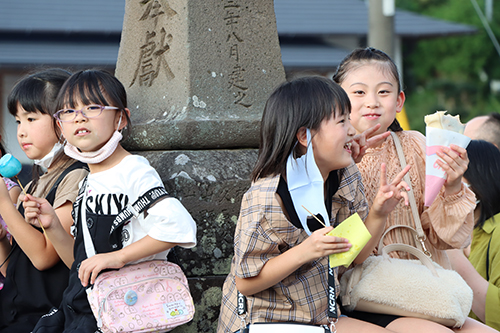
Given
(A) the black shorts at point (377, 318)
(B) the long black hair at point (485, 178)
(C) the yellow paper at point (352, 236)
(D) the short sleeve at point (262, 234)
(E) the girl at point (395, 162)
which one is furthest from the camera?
(B) the long black hair at point (485, 178)

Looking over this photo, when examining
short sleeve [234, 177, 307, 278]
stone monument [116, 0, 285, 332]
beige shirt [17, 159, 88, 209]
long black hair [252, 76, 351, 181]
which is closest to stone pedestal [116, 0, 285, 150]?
stone monument [116, 0, 285, 332]

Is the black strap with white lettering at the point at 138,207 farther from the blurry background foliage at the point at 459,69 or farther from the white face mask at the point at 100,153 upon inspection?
the blurry background foliage at the point at 459,69

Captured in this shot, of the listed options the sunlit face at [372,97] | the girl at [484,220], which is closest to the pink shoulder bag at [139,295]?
the sunlit face at [372,97]

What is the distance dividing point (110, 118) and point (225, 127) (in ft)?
A: 1.80

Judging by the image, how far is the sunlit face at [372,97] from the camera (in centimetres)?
224

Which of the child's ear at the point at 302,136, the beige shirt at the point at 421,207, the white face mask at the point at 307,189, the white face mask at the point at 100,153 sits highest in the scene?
the child's ear at the point at 302,136

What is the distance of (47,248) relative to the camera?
223 centimetres

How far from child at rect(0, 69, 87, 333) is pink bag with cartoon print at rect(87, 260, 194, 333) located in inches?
15.5

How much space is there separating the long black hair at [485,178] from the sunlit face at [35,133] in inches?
83.3

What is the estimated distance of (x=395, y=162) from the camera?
2291mm

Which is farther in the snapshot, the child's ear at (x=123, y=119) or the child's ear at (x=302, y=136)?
the child's ear at (x=123, y=119)

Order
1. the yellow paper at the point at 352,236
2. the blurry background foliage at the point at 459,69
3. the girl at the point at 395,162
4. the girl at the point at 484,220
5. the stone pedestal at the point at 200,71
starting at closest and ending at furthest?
the yellow paper at the point at 352,236
the girl at the point at 395,162
the stone pedestal at the point at 200,71
the girl at the point at 484,220
the blurry background foliage at the point at 459,69

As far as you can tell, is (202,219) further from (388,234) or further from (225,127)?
(388,234)

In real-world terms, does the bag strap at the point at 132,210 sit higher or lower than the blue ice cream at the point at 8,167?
lower
